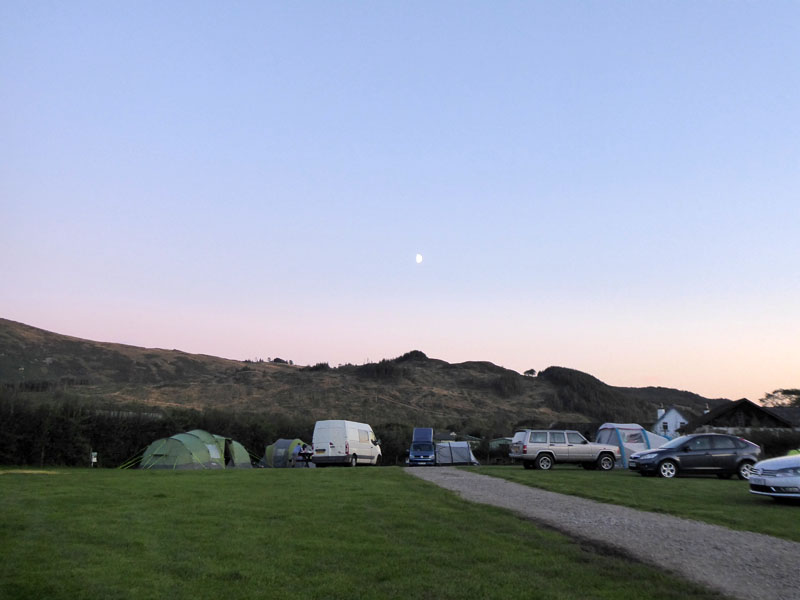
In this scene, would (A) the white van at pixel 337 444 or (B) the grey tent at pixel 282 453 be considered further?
(B) the grey tent at pixel 282 453

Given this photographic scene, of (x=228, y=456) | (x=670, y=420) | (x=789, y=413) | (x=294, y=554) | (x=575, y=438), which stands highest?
(x=789, y=413)

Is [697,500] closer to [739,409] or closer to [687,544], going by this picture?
[687,544]

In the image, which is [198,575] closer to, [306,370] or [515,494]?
[515,494]

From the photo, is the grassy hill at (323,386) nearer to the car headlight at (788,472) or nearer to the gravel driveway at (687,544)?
the car headlight at (788,472)

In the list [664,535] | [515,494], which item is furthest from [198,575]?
[515,494]

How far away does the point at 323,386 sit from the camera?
77812mm

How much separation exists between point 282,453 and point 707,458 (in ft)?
68.7

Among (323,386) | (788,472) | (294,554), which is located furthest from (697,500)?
(323,386)

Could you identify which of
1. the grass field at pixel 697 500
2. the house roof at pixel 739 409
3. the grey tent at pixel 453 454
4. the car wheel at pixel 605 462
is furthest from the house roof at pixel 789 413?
the grass field at pixel 697 500

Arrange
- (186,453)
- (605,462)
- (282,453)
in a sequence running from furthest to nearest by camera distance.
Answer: (282,453), (186,453), (605,462)

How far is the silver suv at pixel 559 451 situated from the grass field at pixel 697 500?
21.6 feet

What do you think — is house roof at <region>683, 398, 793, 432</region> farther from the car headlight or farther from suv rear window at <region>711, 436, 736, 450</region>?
the car headlight

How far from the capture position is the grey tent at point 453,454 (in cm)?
3853

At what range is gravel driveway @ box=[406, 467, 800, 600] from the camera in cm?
672
